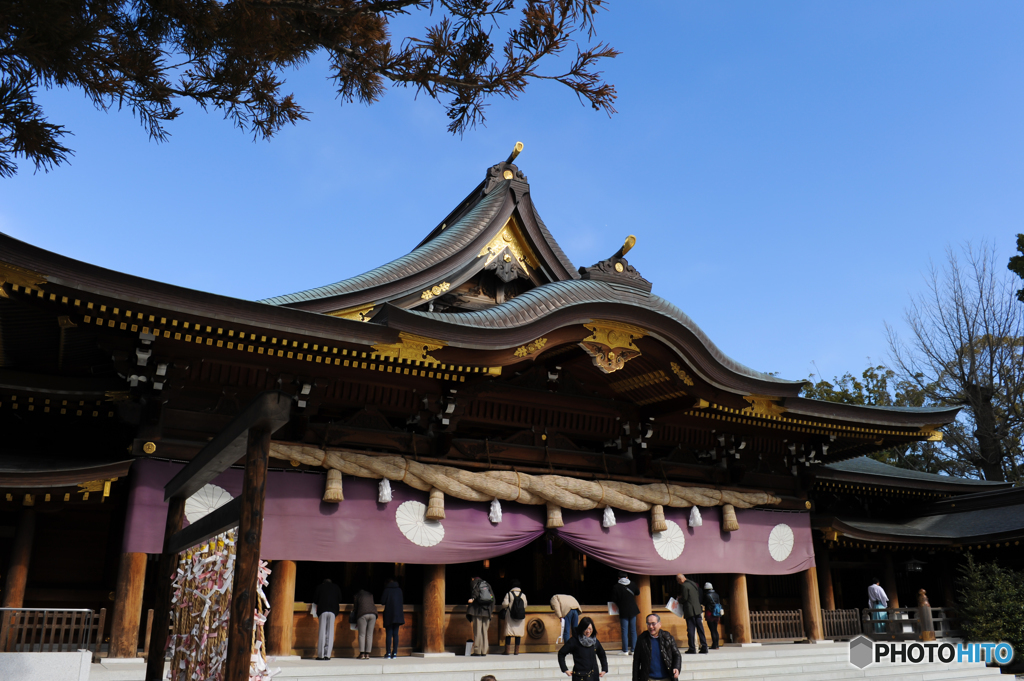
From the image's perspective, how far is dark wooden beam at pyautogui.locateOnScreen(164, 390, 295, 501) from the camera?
10.8 ft

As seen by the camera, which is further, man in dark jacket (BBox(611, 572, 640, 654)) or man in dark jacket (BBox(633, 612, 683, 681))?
man in dark jacket (BBox(611, 572, 640, 654))

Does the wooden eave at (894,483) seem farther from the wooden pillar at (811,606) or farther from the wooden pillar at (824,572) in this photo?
the wooden pillar at (811,606)

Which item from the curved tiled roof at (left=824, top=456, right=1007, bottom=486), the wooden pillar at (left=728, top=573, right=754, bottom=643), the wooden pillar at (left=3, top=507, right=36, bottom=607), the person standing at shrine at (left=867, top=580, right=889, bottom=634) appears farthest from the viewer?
the curved tiled roof at (left=824, top=456, right=1007, bottom=486)

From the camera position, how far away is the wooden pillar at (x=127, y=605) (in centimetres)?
812

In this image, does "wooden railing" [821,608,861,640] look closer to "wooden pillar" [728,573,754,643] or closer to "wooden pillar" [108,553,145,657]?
"wooden pillar" [728,573,754,643]

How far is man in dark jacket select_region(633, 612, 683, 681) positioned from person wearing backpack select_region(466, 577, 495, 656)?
3.78 m

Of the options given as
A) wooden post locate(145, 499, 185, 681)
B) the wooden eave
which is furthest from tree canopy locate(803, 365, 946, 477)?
wooden post locate(145, 499, 185, 681)

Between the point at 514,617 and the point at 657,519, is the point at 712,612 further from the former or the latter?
the point at 514,617

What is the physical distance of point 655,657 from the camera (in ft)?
21.7

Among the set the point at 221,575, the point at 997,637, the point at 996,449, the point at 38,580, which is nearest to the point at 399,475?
the point at 38,580

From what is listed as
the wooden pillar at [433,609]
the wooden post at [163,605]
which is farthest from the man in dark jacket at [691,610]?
the wooden post at [163,605]

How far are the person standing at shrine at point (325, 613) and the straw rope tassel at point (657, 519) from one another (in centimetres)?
513

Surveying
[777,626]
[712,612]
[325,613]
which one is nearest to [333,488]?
[325,613]

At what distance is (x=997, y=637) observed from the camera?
1423cm
